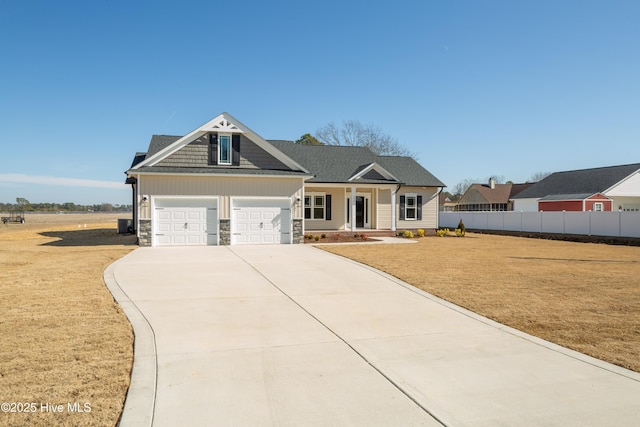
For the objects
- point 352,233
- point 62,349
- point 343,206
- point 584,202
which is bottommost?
point 62,349

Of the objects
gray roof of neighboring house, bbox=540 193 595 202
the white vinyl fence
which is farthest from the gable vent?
gray roof of neighboring house, bbox=540 193 595 202

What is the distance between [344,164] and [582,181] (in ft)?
92.7

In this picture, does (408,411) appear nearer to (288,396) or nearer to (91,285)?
(288,396)

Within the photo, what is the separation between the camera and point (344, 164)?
87.0 feet

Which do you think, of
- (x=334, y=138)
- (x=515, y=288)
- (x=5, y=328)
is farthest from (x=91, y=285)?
(x=334, y=138)

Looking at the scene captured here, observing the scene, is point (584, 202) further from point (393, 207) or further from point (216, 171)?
point (216, 171)

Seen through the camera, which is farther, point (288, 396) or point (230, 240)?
point (230, 240)

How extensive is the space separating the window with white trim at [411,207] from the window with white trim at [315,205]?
5.49 metres

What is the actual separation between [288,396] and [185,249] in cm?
1448

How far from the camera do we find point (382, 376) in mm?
4672

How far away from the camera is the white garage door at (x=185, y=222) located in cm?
1898

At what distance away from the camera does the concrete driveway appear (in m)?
3.84

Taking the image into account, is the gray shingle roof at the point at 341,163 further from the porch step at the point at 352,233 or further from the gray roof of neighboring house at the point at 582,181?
the gray roof of neighboring house at the point at 582,181

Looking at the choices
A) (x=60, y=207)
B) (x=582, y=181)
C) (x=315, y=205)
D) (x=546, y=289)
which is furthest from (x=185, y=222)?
(x=60, y=207)
